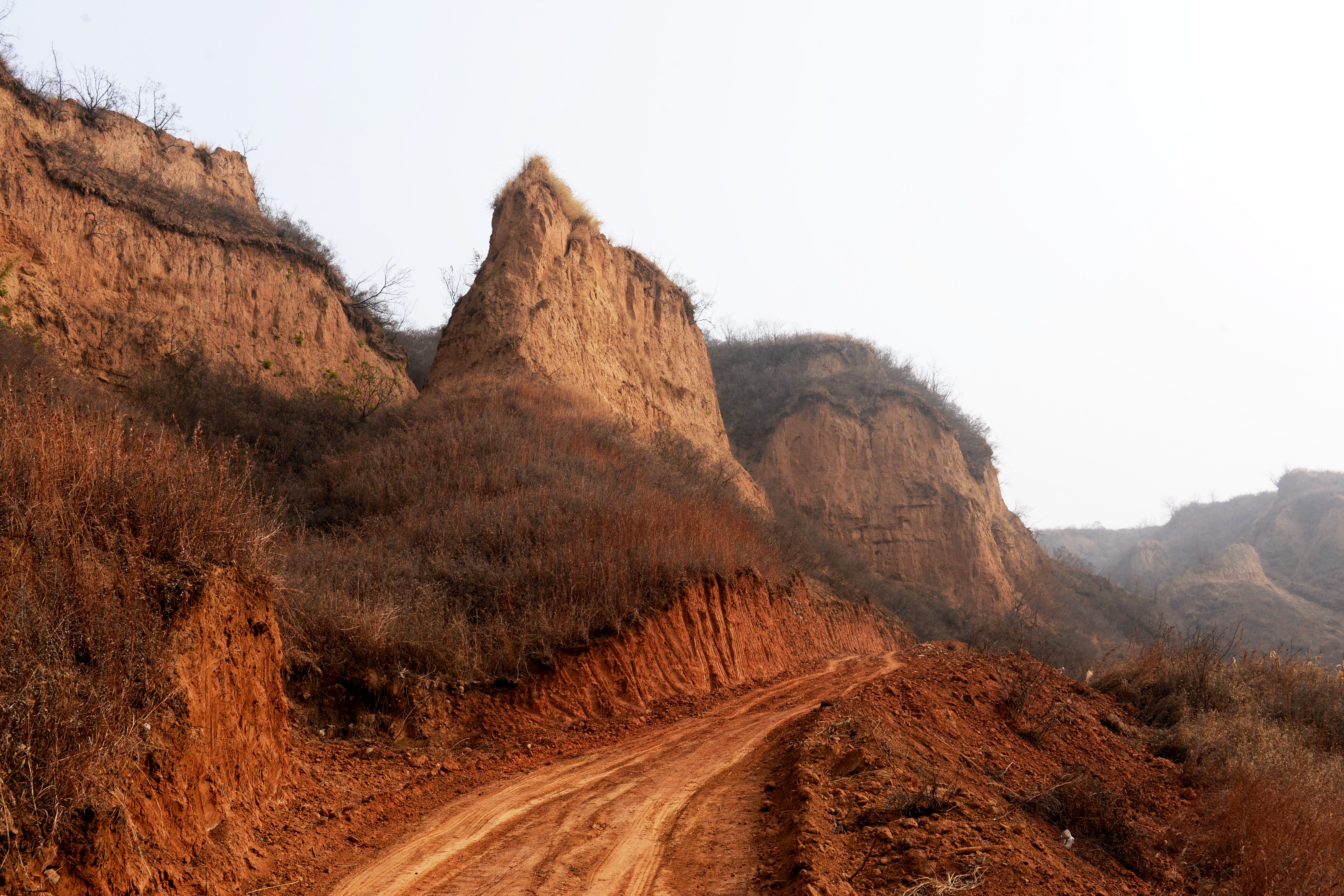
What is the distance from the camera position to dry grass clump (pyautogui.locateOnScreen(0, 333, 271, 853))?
10.3 feet

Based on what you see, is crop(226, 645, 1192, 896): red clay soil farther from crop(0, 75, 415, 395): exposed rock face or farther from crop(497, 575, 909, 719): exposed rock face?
crop(0, 75, 415, 395): exposed rock face

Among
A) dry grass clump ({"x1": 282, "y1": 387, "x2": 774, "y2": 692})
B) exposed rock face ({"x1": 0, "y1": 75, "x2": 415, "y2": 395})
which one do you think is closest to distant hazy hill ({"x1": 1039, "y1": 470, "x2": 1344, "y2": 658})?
dry grass clump ({"x1": 282, "y1": 387, "x2": 774, "y2": 692})

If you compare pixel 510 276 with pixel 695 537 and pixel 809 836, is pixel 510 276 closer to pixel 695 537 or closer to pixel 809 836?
pixel 695 537

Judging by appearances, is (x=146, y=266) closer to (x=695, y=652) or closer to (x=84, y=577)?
(x=695, y=652)

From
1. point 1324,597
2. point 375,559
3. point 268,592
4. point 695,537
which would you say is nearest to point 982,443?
point 1324,597

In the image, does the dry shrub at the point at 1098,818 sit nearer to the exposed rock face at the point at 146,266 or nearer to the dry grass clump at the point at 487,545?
the dry grass clump at the point at 487,545

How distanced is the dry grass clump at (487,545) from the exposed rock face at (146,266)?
5.74 metres

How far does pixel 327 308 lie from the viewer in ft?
69.5

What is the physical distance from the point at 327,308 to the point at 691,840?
66.6 ft

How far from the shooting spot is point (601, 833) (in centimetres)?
491

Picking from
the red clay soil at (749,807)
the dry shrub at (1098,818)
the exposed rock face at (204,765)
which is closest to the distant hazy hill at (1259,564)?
the red clay soil at (749,807)

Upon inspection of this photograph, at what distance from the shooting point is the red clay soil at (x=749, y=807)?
417 centimetres

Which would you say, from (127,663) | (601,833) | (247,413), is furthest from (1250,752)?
(247,413)

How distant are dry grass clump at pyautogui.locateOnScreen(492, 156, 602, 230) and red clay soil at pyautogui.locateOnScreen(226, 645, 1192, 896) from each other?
17.3 metres
